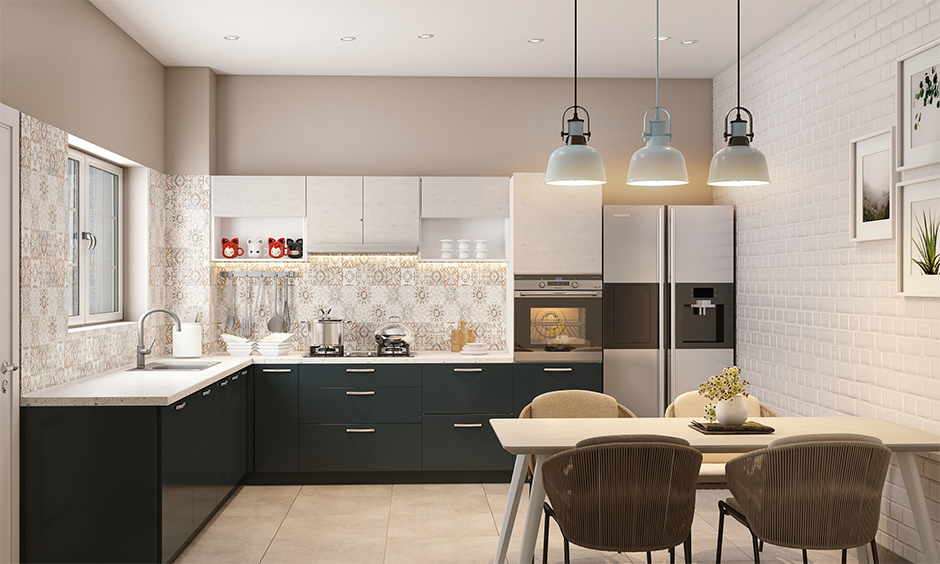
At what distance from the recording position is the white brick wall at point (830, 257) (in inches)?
140

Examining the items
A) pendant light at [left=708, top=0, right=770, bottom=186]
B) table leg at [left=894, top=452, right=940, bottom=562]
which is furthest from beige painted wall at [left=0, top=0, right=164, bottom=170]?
table leg at [left=894, top=452, right=940, bottom=562]

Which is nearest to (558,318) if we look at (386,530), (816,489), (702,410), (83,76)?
(702,410)

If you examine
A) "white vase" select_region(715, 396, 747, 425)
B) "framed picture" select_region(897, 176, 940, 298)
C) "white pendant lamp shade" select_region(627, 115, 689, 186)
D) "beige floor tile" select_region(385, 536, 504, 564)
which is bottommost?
"beige floor tile" select_region(385, 536, 504, 564)

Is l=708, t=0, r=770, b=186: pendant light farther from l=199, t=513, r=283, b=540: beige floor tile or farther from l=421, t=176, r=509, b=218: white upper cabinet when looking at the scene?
l=199, t=513, r=283, b=540: beige floor tile

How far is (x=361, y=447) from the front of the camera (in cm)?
529

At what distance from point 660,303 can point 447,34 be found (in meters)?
2.33

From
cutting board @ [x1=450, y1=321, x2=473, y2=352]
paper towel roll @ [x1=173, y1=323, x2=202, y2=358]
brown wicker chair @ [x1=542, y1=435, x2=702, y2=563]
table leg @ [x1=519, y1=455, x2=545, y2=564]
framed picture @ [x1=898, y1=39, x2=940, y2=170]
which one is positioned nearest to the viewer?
brown wicker chair @ [x1=542, y1=435, x2=702, y2=563]

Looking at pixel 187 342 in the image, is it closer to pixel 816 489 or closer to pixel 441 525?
pixel 441 525

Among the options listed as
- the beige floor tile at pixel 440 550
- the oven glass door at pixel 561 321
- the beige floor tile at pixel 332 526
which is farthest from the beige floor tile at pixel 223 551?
the oven glass door at pixel 561 321

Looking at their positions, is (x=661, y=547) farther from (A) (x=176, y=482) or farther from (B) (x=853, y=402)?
(A) (x=176, y=482)

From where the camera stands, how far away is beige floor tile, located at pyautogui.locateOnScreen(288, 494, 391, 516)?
4.70 m

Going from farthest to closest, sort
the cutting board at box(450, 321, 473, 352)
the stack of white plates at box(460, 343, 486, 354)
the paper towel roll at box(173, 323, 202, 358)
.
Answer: the cutting board at box(450, 321, 473, 352) → the stack of white plates at box(460, 343, 486, 354) → the paper towel roll at box(173, 323, 202, 358)

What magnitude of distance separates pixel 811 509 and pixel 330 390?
328 cm

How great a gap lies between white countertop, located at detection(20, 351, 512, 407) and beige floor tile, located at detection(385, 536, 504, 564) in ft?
4.41
